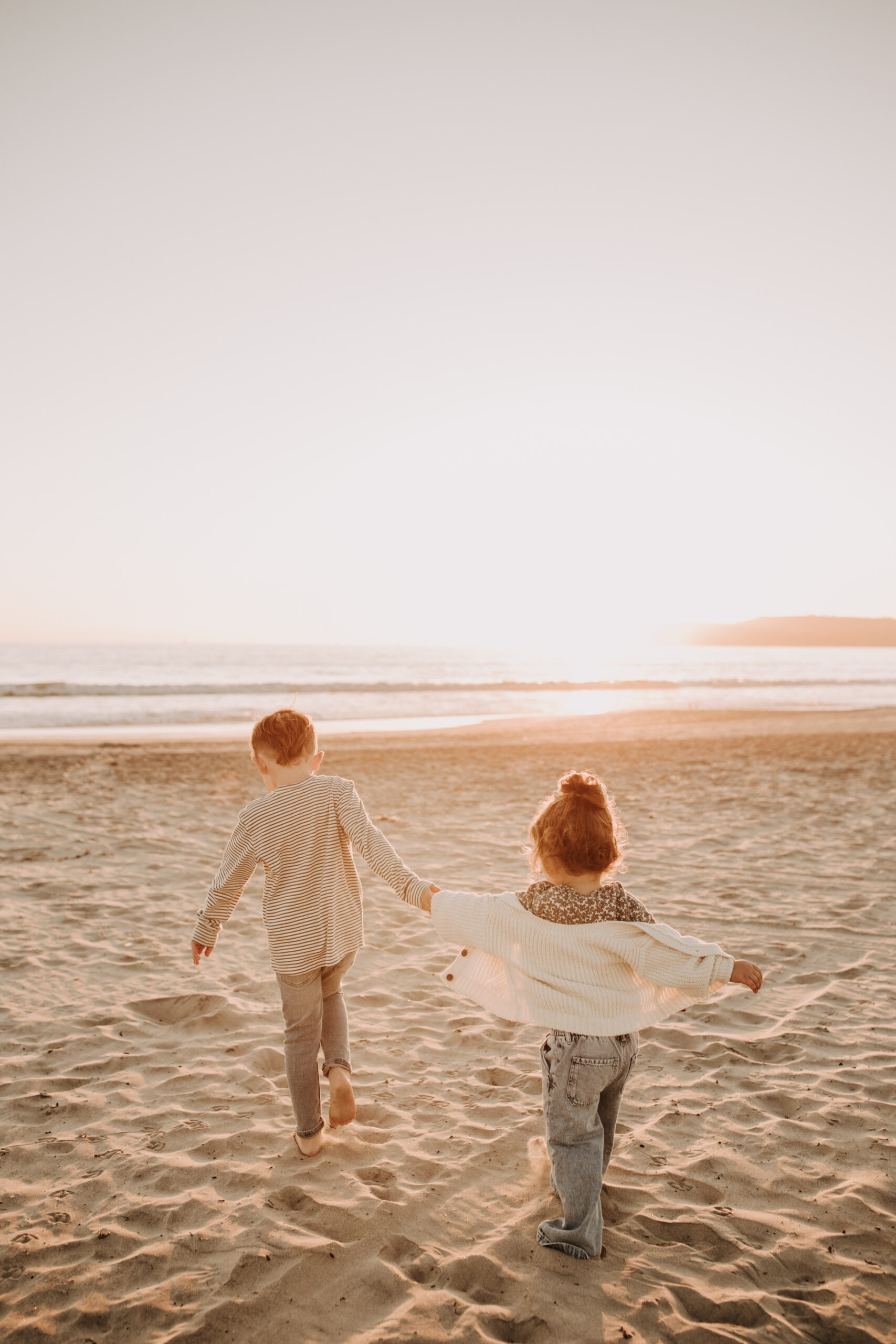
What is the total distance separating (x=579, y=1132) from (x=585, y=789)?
117 centimetres

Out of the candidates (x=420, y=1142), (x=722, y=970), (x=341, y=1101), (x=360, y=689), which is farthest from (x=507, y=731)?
(x=722, y=970)

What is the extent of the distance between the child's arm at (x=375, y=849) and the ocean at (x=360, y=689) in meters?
1.44

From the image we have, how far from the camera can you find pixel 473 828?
8.98 metres

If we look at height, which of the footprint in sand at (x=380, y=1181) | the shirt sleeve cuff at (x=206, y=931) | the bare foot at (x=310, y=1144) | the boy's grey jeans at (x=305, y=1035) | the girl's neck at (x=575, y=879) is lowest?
the footprint in sand at (x=380, y=1181)

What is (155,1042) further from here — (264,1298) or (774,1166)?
(774,1166)

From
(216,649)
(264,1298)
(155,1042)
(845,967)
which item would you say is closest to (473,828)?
(845,967)

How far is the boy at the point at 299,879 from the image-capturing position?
Answer: 120 inches

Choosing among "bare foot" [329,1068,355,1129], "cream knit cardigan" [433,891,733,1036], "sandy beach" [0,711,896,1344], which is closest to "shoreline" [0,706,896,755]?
"sandy beach" [0,711,896,1344]

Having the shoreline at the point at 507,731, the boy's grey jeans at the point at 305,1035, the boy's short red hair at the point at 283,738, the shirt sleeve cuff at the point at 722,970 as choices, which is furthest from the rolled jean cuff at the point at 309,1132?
the shoreline at the point at 507,731

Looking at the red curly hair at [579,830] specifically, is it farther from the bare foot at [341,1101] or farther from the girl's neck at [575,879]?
the bare foot at [341,1101]

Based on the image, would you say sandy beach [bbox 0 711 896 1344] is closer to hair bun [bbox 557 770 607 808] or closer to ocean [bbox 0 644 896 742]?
hair bun [bbox 557 770 607 808]

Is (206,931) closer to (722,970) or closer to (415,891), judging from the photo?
(415,891)

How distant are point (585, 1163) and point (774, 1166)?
3.46 ft

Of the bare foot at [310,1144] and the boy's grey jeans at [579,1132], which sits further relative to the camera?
the bare foot at [310,1144]
